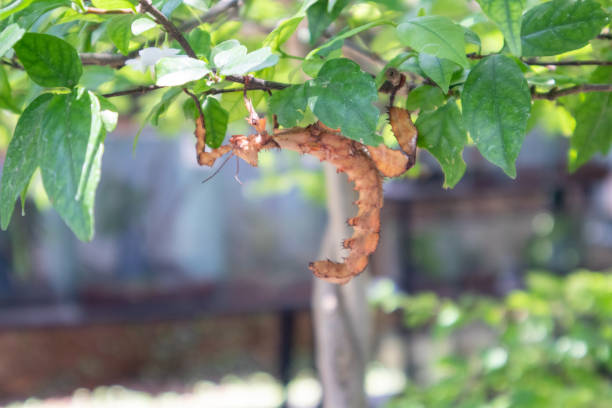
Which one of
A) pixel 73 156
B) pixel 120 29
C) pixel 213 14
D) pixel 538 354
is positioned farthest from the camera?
pixel 538 354

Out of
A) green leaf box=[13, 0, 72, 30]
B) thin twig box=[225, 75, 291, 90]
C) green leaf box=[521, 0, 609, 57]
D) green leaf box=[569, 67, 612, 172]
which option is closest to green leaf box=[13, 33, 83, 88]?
green leaf box=[13, 0, 72, 30]

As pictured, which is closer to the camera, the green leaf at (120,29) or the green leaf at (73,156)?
the green leaf at (73,156)

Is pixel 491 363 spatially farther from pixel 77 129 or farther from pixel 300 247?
pixel 300 247

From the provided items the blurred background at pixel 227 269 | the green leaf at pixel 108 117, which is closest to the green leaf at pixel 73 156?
the green leaf at pixel 108 117

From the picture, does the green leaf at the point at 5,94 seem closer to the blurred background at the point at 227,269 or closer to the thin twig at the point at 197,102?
the thin twig at the point at 197,102

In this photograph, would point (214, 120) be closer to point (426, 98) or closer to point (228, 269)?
point (426, 98)

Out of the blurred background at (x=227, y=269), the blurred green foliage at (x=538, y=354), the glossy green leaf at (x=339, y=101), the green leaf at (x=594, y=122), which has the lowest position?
the blurred background at (x=227, y=269)

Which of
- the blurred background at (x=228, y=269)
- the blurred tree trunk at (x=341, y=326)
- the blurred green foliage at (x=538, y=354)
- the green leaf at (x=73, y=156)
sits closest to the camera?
the green leaf at (x=73, y=156)

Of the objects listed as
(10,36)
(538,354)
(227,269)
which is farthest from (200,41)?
(227,269)
